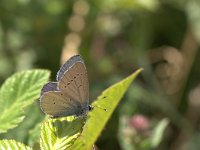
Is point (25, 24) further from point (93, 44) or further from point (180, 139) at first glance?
point (180, 139)

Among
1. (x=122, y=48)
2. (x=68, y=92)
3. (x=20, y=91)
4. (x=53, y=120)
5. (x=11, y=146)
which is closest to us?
(x=11, y=146)

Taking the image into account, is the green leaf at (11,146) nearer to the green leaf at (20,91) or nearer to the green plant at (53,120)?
the green plant at (53,120)

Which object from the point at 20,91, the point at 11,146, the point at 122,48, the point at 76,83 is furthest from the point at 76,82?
the point at 122,48

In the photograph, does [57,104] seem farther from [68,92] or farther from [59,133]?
[59,133]

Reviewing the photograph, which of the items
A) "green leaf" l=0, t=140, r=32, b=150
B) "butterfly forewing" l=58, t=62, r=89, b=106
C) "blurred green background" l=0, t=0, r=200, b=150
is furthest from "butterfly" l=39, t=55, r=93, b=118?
"blurred green background" l=0, t=0, r=200, b=150

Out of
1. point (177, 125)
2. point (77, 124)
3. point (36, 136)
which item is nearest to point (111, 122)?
point (177, 125)

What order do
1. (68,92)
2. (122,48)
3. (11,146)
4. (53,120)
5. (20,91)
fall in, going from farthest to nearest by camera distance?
(122,48), (20,91), (68,92), (53,120), (11,146)

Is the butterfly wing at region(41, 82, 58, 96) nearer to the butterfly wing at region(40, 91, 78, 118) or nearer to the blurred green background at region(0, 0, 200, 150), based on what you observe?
the butterfly wing at region(40, 91, 78, 118)
